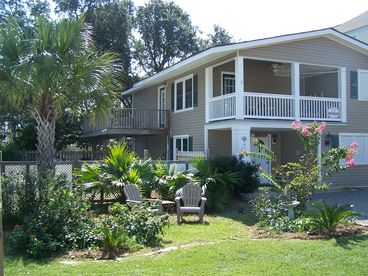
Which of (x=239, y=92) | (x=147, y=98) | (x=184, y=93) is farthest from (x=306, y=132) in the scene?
(x=147, y=98)

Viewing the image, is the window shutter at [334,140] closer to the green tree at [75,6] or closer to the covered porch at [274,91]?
Result: the covered porch at [274,91]

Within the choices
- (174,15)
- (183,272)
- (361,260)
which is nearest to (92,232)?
(183,272)

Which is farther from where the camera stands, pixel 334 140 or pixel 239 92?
pixel 334 140

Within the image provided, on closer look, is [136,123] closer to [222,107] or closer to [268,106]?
[222,107]

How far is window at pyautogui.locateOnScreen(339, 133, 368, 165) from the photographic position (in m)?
18.3

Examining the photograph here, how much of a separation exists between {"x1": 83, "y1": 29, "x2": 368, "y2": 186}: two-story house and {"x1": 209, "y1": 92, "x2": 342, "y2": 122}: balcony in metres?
0.04

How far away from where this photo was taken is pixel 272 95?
16609 mm

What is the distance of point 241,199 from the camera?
14383 millimetres

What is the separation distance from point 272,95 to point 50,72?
9.41 meters

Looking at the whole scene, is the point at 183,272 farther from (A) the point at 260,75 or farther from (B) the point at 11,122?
(B) the point at 11,122

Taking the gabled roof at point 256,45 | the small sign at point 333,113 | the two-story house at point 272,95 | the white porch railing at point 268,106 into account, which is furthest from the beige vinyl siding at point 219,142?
the small sign at point 333,113

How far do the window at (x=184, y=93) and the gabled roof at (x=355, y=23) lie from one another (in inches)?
671

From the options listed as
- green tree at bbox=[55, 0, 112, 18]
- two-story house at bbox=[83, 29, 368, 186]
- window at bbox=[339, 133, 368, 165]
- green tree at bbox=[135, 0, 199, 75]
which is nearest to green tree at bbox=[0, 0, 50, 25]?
green tree at bbox=[55, 0, 112, 18]

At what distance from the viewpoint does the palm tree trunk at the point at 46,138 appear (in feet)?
34.7
